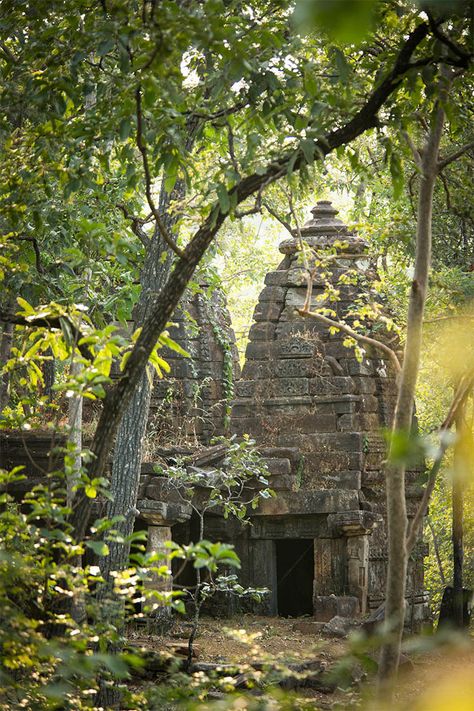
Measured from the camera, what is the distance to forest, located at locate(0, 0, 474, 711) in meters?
4.38

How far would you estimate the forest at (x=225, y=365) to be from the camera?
4.38m

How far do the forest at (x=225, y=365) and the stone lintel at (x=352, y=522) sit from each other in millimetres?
44

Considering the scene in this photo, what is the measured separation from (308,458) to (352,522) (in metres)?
1.47

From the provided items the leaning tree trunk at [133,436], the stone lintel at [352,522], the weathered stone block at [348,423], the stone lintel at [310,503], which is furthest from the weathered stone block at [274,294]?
the leaning tree trunk at [133,436]

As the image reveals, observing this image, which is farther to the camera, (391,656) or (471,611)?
(471,611)

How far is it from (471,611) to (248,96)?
446 inches

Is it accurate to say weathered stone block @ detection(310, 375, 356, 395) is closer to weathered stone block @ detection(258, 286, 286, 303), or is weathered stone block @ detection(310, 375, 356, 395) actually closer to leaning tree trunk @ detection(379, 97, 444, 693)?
weathered stone block @ detection(258, 286, 286, 303)

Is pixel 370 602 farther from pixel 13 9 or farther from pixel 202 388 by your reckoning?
pixel 13 9

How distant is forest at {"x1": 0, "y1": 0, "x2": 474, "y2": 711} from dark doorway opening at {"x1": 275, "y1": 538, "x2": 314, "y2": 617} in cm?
4

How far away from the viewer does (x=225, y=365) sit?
17641 millimetres

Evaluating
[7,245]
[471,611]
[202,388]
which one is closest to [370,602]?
[471,611]

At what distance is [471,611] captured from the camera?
14906 mm

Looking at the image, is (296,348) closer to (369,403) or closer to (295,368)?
(295,368)

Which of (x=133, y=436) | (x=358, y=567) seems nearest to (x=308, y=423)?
(x=358, y=567)
